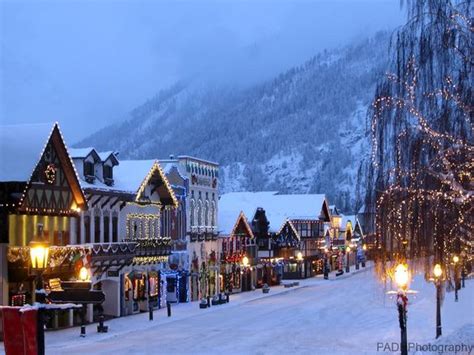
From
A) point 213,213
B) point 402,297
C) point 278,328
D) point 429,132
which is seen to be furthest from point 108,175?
point 429,132

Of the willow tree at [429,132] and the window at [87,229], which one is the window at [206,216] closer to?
the window at [87,229]

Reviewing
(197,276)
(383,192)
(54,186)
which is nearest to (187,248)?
(197,276)

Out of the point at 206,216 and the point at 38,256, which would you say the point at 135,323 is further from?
the point at 38,256

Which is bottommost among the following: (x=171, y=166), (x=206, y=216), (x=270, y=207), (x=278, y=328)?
(x=278, y=328)

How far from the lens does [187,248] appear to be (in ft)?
222

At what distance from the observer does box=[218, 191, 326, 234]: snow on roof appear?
266 feet

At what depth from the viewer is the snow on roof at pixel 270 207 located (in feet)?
266

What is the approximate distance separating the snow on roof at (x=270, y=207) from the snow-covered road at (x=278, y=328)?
51.8ft

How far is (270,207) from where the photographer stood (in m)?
105

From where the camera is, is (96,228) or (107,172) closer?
(96,228)

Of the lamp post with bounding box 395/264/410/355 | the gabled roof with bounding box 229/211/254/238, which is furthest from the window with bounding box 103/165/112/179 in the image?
the lamp post with bounding box 395/264/410/355

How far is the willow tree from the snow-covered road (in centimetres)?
939

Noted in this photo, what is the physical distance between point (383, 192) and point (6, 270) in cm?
2189

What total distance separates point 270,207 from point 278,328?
2408 inches
